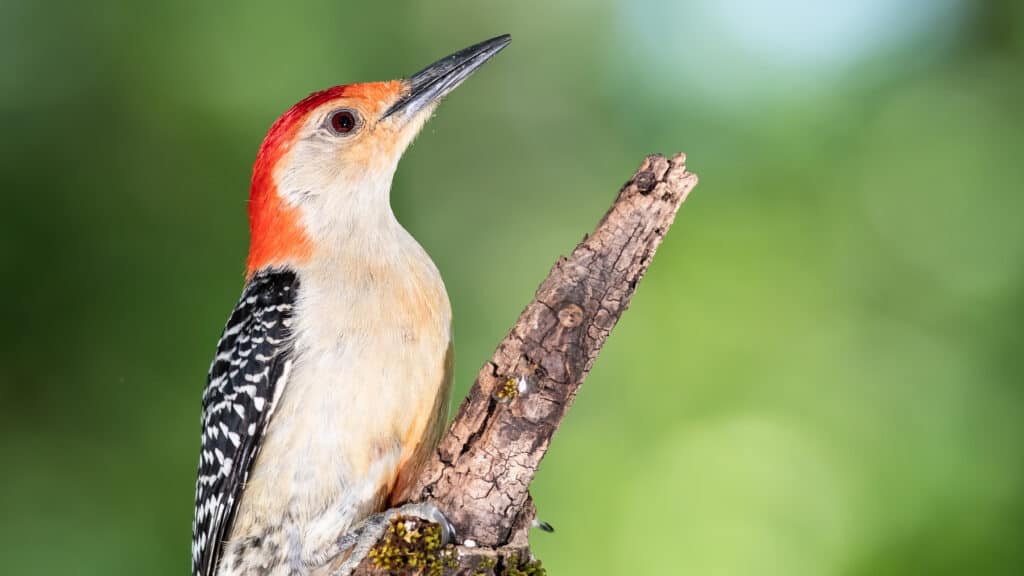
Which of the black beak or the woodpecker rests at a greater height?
the black beak

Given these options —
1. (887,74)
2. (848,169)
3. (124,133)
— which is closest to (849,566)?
(848,169)

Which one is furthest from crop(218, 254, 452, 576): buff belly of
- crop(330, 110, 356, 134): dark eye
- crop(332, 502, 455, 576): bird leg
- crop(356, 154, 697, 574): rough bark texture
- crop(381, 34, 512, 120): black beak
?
crop(381, 34, 512, 120): black beak

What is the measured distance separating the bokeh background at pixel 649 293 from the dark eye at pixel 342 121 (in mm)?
2189

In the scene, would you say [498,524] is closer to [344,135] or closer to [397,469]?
[397,469]

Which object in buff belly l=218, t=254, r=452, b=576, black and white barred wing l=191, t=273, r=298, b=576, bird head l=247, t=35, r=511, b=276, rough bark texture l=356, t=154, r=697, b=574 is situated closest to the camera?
rough bark texture l=356, t=154, r=697, b=574

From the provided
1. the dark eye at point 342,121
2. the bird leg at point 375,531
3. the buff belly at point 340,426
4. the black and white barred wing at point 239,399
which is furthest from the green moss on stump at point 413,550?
the dark eye at point 342,121

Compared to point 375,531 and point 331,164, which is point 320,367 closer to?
point 375,531

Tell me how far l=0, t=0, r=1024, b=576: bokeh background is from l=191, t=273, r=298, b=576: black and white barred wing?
2.13 m

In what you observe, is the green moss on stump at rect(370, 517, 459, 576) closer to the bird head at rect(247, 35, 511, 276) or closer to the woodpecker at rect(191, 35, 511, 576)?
the woodpecker at rect(191, 35, 511, 576)

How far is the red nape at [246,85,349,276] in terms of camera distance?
4203mm

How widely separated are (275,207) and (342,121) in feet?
1.58

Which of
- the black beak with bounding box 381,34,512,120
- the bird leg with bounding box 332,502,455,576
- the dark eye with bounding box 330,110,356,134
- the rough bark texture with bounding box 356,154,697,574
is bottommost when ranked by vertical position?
the bird leg with bounding box 332,502,455,576

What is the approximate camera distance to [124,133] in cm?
628

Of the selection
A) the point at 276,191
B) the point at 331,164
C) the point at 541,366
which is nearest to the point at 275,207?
the point at 276,191
